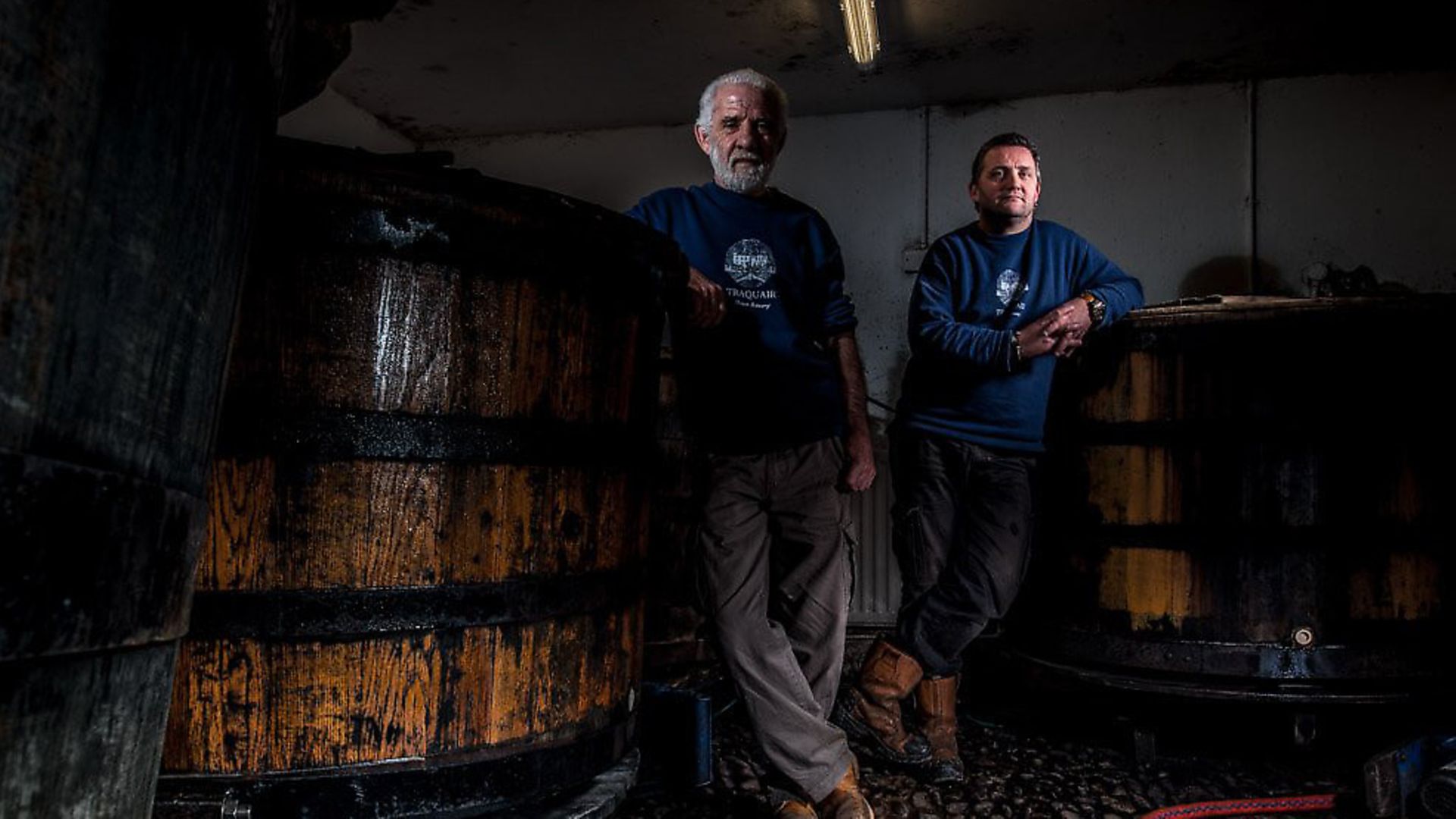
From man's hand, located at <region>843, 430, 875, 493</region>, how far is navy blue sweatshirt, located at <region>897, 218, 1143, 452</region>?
54cm

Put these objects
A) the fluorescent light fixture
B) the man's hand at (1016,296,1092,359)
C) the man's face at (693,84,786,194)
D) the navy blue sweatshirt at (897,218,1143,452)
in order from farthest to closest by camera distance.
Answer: the fluorescent light fixture, the navy blue sweatshirt at (897,218,1143,452), the man's hand at (1016,296,1092,359), the man's face at (693,84,786,194)

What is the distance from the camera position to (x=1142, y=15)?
15.9 ft

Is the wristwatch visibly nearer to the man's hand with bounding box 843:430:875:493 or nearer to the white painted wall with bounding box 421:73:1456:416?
the man's hand with bounding box 843:430:875:493

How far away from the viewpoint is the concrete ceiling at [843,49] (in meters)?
4.89

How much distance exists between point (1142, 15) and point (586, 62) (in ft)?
10.7

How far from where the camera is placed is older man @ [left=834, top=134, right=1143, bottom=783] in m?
3.09

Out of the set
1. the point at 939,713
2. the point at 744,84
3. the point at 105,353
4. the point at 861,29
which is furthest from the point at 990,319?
the point at 105,353

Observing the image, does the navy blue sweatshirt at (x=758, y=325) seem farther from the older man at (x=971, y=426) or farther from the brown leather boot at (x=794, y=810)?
the brown leather boot at (x=794, y=810)

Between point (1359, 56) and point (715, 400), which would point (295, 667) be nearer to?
point (715, 400)

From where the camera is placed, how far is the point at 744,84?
2.82 m

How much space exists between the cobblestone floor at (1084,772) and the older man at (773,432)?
1.28 ft

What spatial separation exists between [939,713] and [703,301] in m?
1.78

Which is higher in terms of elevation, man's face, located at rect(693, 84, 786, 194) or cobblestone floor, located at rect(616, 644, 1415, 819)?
man's face, located at rect(693, 84, 786, 194)

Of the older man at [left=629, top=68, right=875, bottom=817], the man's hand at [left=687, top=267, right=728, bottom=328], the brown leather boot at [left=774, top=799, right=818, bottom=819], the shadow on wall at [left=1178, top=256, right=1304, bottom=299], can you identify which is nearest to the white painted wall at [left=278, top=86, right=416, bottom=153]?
the older man at [left=629, top=68, right=875, bottom=817]
